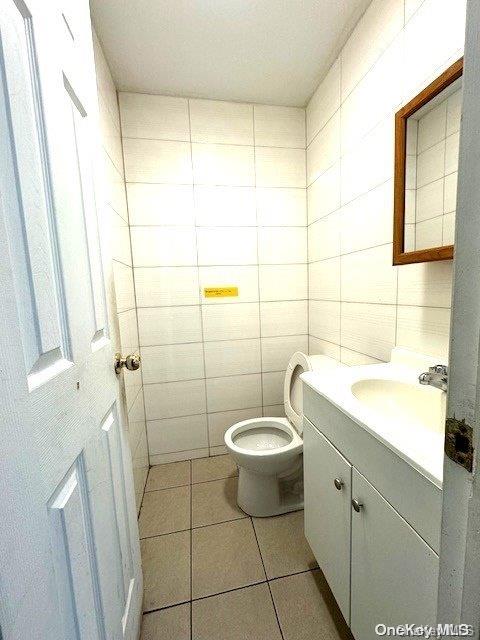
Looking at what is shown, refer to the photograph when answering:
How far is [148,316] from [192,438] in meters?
0.88

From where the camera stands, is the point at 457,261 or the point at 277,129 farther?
the point at 277,129

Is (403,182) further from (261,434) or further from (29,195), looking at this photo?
(261,434)

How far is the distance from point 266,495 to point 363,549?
73 centimetres

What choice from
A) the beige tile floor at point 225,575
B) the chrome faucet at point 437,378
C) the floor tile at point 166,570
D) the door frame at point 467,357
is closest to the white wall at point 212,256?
the beige tile floor at point 225,575

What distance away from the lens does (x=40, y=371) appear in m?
0.42

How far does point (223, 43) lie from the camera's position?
1246 mm

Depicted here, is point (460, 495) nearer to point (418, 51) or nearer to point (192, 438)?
point (418, 51)

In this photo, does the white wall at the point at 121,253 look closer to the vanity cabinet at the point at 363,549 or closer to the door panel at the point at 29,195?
the door panel at the point at 29,195

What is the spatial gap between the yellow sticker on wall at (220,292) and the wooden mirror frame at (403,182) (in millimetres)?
977

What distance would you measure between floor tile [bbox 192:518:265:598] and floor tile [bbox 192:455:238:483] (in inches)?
13.5

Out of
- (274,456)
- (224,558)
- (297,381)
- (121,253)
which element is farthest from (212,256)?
(224,558)

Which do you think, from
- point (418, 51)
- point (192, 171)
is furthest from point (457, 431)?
point (192, 171)

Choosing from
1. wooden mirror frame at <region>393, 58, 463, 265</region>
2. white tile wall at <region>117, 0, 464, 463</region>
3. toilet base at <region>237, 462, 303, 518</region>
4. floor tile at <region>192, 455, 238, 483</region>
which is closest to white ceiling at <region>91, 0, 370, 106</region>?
white tile wall at <region>117, 0, 464, 463</region>

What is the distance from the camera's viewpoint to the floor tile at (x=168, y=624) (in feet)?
3.00
